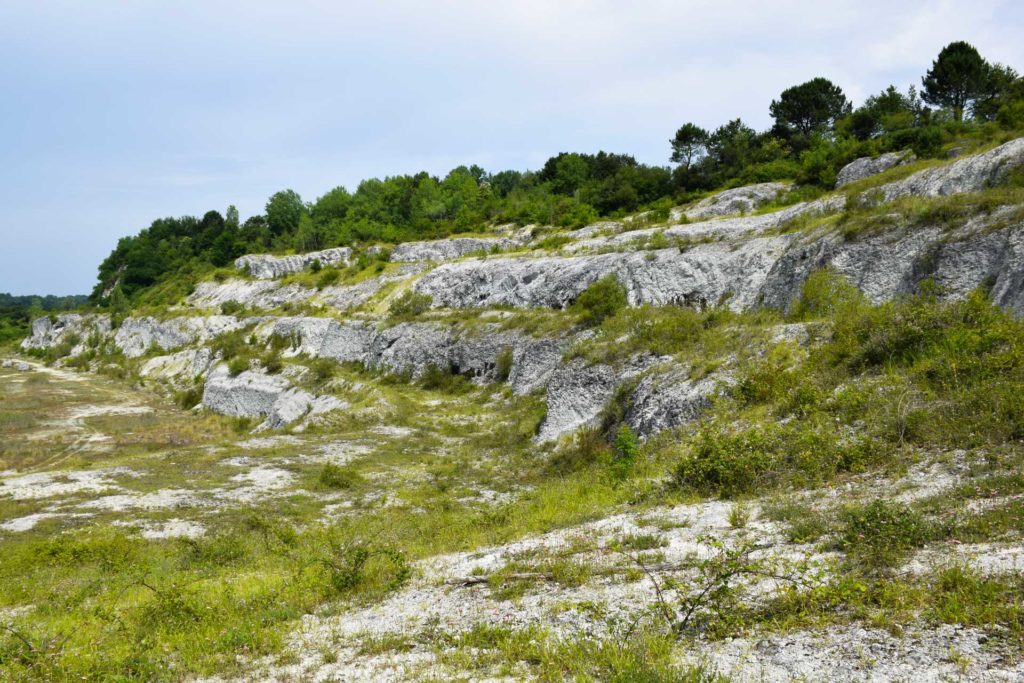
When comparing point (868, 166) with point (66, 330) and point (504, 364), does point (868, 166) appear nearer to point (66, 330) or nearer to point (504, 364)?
point (504, 364)

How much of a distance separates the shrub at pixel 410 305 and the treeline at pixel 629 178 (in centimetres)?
2353

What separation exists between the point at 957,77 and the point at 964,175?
154 feet

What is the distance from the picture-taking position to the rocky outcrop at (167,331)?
2655 inches

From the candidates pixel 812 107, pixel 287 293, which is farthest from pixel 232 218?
pixel 812 107

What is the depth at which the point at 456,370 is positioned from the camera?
37094 millimetres

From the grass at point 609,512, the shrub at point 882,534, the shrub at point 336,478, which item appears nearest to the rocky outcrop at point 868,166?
the grass at point 609,512

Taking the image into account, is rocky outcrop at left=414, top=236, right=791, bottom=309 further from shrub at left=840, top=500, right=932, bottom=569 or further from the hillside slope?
shrub at left=840, top=500, right=932, bottom=569

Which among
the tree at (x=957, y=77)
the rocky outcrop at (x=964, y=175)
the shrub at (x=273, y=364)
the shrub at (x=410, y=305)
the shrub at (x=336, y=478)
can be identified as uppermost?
the tree at (x=957, y=77)

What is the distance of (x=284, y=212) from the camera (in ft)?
379

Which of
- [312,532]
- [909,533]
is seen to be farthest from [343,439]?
[909,533]

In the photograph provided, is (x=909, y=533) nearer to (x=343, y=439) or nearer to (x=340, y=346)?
(x=343, y=439)

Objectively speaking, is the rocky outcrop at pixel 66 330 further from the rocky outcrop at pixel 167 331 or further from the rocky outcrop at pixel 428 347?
the rocky outcrop at pixel 428 347

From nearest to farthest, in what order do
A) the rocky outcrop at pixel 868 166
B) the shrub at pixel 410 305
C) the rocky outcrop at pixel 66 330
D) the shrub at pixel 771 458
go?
the shrub at pixel 771 458, the rocky outcrop at pixel 868 166, the shrub at pixel 410 305, the rocky outcrop at pixel 66 330

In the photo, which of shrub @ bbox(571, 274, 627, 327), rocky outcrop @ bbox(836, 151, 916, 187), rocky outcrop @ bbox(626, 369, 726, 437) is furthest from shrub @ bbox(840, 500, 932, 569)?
rocky outcrop @ bbox(836, 151, 916, 187)
